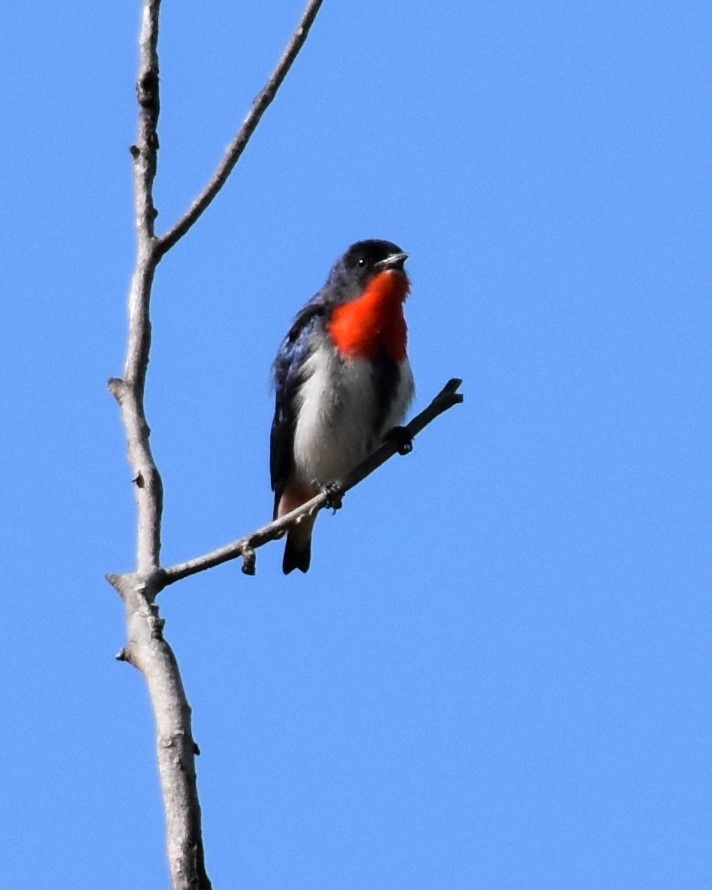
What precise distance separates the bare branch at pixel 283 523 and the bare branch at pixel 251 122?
0.90 m

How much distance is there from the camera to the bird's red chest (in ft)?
26.4

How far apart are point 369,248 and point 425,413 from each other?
3.69 m

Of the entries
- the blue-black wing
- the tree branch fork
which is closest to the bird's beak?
the blue-black wing

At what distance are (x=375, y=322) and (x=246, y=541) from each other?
3.91 m

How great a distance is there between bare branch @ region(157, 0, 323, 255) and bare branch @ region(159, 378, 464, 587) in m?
Result: 0.90

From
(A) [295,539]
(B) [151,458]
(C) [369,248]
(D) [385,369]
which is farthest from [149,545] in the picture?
(A) [295,539]

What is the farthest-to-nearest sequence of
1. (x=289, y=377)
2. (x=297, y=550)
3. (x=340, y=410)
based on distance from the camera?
(x=297, y=550), (x=289, y=377), (x=340, y=410)

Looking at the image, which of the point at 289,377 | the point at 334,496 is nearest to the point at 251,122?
the point at 334,496

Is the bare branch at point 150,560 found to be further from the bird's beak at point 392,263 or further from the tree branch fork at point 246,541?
the bird's beak at point 392,263

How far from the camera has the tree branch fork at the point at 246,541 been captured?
12.0 ft

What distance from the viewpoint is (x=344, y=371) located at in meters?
8.02

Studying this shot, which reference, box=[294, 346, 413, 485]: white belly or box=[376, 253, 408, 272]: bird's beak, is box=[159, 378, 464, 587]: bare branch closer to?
box=[294, 346, 413, 485]: white belly

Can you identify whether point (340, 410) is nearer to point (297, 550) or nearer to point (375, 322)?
point (375, 322)

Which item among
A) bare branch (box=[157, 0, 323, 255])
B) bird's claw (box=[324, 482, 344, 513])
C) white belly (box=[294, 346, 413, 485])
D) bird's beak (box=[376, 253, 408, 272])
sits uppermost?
bird's beak (box=[376, 253, 408, 272])
